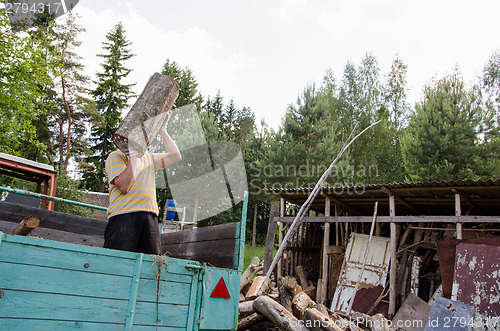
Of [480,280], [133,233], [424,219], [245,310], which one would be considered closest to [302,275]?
[424,219]

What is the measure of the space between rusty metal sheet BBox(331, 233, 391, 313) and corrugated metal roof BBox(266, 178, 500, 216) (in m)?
1.15

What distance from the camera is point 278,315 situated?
415 centimetres

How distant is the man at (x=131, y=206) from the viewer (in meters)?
2.56

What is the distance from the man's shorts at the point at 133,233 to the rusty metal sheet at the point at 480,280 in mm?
5499

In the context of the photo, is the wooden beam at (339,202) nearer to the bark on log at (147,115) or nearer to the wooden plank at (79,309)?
the bark on log at (147,115)

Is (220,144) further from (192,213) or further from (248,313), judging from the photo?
(248,313)

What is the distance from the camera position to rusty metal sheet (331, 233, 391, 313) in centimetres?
838

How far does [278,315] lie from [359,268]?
5261 mm

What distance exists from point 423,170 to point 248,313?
12545mm

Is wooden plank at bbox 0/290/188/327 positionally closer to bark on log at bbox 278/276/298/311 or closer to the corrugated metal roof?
bark on log at bbox 278/276/298/311

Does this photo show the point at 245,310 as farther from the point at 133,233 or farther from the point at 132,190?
the point at 132,190

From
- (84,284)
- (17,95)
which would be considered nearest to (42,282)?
(84,284)

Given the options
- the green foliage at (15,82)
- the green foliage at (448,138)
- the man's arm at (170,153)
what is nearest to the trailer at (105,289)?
the man's arm at (170,153)

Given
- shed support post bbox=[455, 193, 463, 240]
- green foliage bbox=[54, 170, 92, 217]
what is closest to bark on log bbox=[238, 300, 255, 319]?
shed support post bbox=[455, 193, 463, 240]
